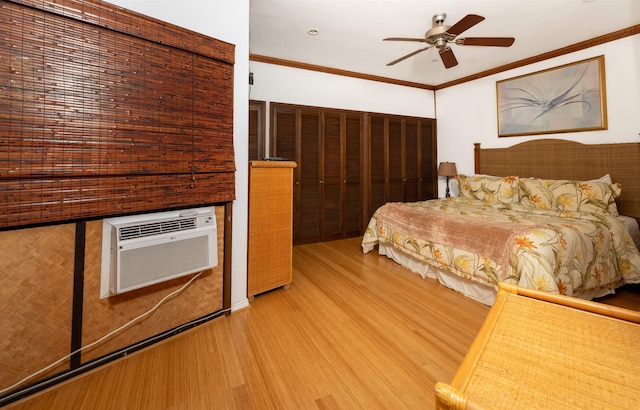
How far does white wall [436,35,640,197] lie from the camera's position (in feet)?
9.50

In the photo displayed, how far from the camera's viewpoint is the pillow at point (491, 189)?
11.0 feet

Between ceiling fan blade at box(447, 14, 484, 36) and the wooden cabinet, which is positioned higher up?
ceiling fan blade at box(447, 14, 484, 36)

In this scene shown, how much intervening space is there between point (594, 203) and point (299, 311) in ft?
10.2

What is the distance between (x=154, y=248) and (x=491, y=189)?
378cm

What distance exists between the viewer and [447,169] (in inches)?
179

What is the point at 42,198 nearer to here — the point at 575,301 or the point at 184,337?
the point at 184,337

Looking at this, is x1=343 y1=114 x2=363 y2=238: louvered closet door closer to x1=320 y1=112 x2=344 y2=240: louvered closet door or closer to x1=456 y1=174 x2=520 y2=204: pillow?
x1=320 y1=112 x2=344 y2=240: louvered closet door

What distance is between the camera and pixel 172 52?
172 centimetres

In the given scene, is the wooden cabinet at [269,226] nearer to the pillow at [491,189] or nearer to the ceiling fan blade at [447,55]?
the ceiling fan blade at [447,55]

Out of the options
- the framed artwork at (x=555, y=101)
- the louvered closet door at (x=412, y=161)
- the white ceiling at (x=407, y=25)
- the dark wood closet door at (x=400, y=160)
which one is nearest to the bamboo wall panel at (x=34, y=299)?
the white ceiling at (x=407, y=25)

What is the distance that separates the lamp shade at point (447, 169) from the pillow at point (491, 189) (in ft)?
1.98

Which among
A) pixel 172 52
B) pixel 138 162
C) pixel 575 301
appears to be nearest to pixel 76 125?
pixel 138 162

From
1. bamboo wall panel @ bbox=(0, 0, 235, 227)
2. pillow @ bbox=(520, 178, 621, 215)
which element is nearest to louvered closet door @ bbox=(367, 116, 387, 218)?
pillow @ bbox=(520, 178, 621, 215)

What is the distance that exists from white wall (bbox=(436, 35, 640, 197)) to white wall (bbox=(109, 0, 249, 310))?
152 inches
